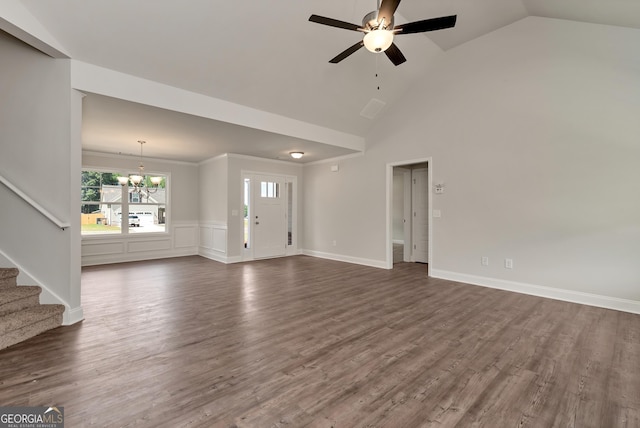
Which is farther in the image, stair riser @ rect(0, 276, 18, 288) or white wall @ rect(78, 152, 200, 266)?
white wall @ rect(78, 152, 200, 266)

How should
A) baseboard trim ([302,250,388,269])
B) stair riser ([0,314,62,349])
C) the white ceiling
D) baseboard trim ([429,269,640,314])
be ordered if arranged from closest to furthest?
1. stair riser ([0,314,62,349])
2. the white ceiling
3. baseboard trim ([429,269,640,314])
4. baseboard trim ([302,250,388,269])

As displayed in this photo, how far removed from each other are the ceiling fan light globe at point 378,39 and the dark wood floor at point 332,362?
2.82m

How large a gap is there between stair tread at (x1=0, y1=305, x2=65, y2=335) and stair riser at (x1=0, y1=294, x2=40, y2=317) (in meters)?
0.04

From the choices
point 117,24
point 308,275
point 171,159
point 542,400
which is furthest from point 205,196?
point 542,400

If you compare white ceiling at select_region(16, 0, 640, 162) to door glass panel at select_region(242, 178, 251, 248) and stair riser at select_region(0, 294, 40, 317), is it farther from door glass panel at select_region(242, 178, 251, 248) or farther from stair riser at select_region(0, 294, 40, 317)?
stair riser at select_region(0, 294, 40, 317)

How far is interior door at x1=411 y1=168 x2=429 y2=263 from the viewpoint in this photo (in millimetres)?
6711

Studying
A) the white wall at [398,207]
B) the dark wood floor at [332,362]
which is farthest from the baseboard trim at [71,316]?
the white wall at [398,207]

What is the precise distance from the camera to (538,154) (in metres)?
4.17

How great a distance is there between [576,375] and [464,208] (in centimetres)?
313

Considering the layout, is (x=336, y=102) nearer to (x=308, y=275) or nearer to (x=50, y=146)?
(x=308, y=275)

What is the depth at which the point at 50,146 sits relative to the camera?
3.13 meters

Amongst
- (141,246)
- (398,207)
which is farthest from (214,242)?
(398,207)

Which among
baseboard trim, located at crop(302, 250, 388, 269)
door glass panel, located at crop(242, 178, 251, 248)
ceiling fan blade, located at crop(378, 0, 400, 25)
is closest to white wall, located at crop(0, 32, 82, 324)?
ceiling fan blade, located at crop(378, 0, 400, 25)

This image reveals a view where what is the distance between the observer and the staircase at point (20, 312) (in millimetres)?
2604
